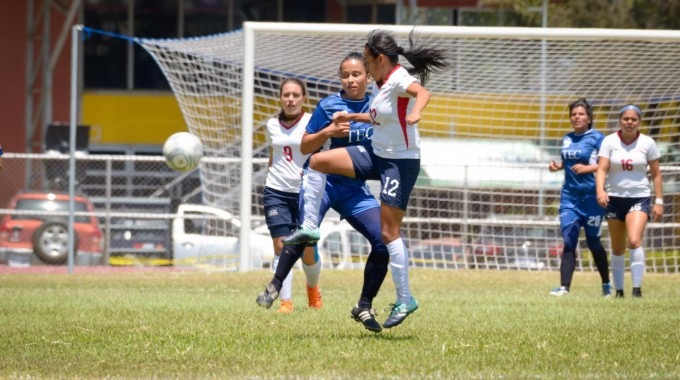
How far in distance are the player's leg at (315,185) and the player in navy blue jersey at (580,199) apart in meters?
5.78

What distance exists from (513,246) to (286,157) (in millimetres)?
9940

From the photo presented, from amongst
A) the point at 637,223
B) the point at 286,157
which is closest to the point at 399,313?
the point at 286,157

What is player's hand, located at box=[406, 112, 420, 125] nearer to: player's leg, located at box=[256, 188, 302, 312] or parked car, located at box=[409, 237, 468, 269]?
player's leg, located at box=[256, 188, 302, 312]

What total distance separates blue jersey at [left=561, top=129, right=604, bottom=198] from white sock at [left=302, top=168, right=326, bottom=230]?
5.88 metres

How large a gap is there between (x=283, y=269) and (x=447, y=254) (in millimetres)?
10927

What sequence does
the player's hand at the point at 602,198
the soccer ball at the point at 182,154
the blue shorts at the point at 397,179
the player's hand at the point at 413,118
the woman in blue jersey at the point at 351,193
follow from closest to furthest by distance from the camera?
the player's hand at the point at 413,118
the blue shorts at the point at 397,179
the woman in blue jersey at the point at 351,193
the player's hand at the point at 602,198
the soccer ball at the point at 182,154

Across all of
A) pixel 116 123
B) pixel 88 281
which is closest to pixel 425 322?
pixel 88 281

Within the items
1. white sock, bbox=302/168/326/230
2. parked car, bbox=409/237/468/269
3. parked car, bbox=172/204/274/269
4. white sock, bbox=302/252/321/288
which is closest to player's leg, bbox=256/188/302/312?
white sock, bbox=302/252/321/288

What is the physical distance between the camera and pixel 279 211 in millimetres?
10781

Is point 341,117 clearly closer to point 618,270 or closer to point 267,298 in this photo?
point 267,298

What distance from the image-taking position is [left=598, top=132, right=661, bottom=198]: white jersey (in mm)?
12922

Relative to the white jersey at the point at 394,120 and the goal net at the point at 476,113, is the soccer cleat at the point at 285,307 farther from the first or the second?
the goal net at the point at 476,113

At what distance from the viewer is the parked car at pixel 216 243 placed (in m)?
19.5

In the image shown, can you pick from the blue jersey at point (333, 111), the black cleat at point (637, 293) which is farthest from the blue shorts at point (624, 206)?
the blue jersey at point (333, 111)
